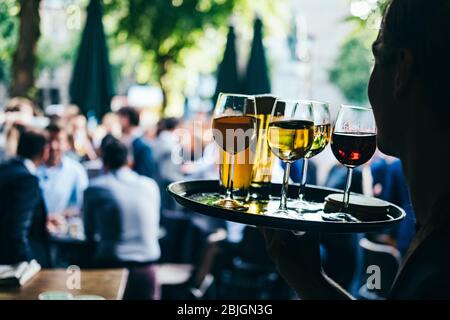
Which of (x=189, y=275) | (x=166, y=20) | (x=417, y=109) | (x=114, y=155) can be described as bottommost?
(x=189, y=275)

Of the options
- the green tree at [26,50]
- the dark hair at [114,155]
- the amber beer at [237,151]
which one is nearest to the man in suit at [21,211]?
the dark hair at [114,155]

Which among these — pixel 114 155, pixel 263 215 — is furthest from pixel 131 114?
pixel 263 215

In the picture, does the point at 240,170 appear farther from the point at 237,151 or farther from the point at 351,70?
the point at 351,70

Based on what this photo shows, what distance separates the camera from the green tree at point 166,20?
37.8 ft

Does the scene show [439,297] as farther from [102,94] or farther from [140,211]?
[102,94]

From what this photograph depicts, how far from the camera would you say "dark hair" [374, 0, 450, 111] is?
109cm

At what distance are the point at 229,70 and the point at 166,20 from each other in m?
5.47

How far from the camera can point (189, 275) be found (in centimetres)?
470

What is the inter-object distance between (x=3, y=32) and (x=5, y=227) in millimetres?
5706

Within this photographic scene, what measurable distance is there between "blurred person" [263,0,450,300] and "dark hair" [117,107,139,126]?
5.70 m

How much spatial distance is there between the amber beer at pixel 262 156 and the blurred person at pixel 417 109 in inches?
23.9

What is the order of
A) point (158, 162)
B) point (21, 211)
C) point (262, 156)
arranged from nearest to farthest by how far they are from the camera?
1. point (262, 156)
2. point (21, 211)
3. point (158, 162)

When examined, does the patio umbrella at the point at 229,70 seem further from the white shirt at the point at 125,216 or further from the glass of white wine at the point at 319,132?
the glass of white wine at the point at 319,132

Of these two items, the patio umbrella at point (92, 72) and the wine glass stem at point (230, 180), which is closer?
the wine glass stem at point (230, 180)
